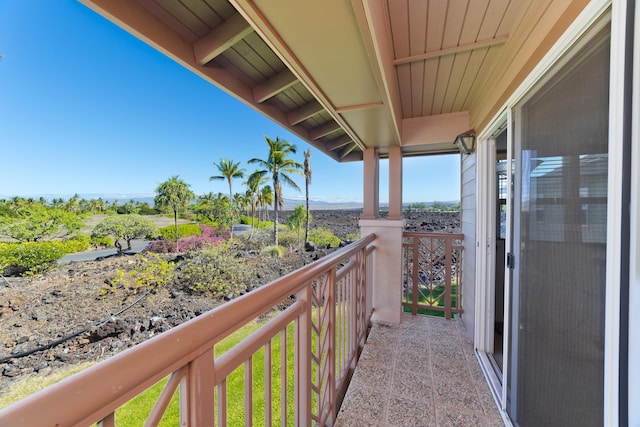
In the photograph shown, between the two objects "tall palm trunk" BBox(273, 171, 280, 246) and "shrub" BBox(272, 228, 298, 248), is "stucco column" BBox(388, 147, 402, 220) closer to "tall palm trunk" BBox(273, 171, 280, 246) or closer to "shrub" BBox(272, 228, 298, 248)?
"tall palm trunk" BBox(273, 171, 280, 246)

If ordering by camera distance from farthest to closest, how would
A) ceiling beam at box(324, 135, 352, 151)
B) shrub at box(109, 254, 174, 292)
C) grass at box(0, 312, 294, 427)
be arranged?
shrub at box(109, 254, 174, 292) → ceiling beam at box(324, 135, 352, 151) → grass at box(0, 312, 294, 427)

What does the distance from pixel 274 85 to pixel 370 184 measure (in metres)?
1.65

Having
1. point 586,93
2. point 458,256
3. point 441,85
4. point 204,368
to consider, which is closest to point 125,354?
point 204,368

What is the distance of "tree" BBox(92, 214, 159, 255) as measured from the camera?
612cm

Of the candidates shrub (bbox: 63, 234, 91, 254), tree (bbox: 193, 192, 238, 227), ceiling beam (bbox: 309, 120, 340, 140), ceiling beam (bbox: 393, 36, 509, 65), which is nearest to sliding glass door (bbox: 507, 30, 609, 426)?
ceiling beam (bbox: 393, 36, 509, 65)

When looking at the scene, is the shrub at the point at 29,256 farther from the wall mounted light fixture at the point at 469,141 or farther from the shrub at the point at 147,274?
the wall mounted light fixture at the point at 469,141

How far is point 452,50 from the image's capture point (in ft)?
5.21

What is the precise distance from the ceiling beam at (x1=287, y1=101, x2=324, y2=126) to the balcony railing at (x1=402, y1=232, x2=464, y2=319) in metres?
1.75

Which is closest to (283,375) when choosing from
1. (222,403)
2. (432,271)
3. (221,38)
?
(222,403)

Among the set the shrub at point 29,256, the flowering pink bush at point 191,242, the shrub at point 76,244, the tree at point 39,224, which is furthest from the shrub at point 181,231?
the shrub at point 29,256

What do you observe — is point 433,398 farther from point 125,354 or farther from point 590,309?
point 125,354

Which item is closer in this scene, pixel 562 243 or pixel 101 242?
pixel 562 243

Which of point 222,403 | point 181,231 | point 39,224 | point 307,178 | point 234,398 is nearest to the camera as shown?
point 222,403

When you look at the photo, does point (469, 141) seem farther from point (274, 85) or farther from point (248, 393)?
point (248, 393)
